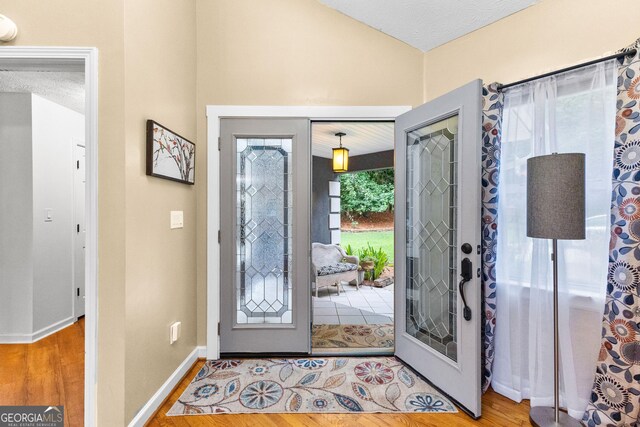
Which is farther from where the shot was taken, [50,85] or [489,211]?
[50,85]

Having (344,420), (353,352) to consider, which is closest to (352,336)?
(353,352)

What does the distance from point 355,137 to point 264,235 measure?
2.92 meters

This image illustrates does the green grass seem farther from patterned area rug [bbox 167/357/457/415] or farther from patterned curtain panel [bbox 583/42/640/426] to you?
patterned curtain panel [bbox 583/42/640/426]

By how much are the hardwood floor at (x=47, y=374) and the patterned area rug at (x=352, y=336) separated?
184cm

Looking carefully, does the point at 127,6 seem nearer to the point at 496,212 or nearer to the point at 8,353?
the point at 496,212

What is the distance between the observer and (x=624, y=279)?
1.55 meters

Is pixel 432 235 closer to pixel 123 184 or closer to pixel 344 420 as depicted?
pixel 344 420

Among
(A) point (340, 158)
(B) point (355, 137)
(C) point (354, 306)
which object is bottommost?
(C) point (354, 306)

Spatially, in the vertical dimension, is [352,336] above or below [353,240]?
below

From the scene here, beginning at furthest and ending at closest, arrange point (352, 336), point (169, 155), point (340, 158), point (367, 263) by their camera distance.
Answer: point (367, 263) → point (340, 158) → point (352, 336) → point (169, 155)

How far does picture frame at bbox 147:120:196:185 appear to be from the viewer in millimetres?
1750

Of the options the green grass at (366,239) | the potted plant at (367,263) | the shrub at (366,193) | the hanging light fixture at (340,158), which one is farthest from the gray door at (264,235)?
the shrub at (366,193)

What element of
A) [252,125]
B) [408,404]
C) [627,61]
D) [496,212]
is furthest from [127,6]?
[408,404]

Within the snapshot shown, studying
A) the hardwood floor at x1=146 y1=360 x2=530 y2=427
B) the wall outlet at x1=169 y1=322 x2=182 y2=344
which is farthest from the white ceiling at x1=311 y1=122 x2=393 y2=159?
the hardwood floor at x1=146 y1=360 x2=530 y2=427
